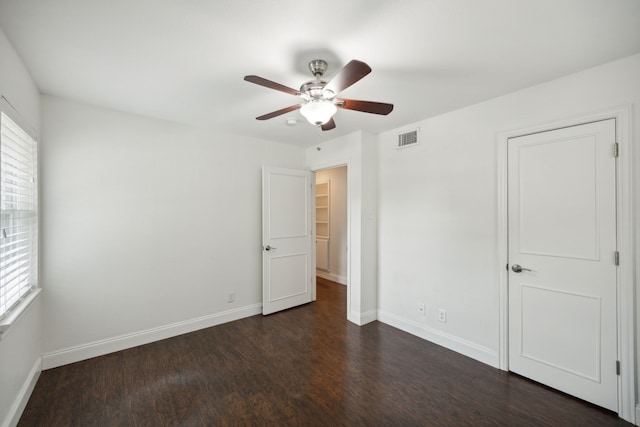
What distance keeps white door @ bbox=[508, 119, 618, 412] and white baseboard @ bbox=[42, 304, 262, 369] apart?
3.12 m

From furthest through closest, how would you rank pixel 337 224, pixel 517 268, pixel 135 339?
pixel 337 224 < pixel 135 339 < pixel 517 268

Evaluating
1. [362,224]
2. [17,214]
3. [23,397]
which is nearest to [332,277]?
[362,224]


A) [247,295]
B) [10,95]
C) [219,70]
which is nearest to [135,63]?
[219,70]

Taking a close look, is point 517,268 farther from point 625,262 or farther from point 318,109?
point 318,109

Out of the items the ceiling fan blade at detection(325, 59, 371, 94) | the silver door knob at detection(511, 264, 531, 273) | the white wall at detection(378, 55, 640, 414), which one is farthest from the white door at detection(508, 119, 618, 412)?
the ceiling fan blade at detection(325, 59, 371, 94)

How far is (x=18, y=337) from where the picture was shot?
1.91m

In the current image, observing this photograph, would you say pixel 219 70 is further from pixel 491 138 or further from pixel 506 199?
pixel 506 199

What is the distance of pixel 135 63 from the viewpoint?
6.37ft

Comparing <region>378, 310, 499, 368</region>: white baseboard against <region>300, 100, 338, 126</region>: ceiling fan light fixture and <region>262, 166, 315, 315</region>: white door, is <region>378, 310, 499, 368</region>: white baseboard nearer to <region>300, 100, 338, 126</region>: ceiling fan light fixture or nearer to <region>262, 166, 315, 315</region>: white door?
<region>262, 166, 315, 315</region>: white door

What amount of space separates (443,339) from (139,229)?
3.45 m

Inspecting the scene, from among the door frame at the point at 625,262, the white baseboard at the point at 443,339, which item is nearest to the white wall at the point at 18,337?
the white baseboard at the point at 443,339

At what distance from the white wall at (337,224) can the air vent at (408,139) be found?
2.19 metres

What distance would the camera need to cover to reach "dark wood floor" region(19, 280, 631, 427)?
1.90 metres

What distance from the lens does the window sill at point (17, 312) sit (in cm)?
161
